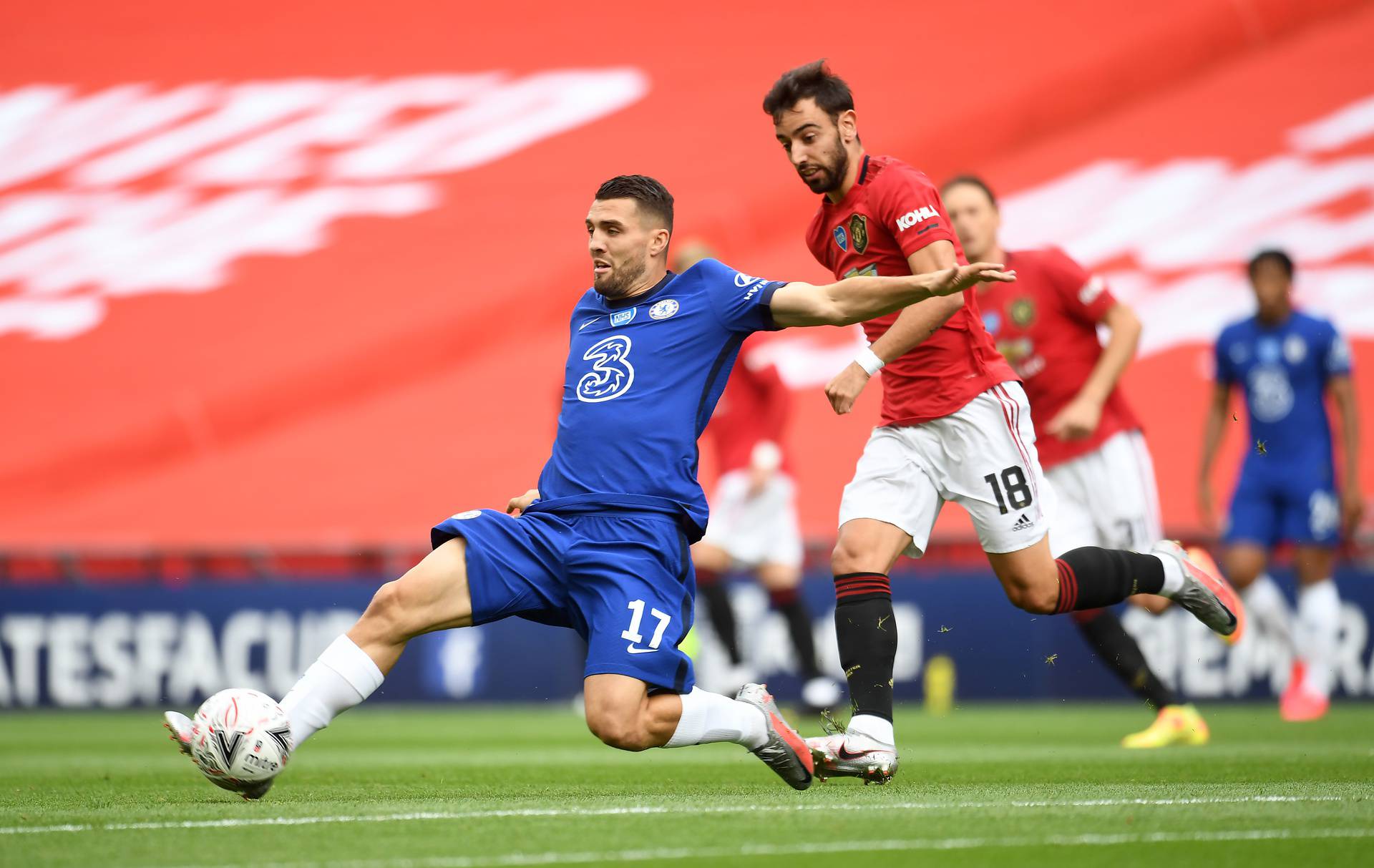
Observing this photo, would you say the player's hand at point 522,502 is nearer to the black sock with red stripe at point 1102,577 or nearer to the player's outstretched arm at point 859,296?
the player's outstretched arm at point 859,296

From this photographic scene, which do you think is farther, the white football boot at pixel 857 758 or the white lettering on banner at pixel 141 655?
the white lettering on banner at pixel 141 655

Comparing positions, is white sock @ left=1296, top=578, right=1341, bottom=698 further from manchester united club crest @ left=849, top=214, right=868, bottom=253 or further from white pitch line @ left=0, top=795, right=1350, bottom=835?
manchester united club crest @ left=849, top=214, right=868, bottom=253

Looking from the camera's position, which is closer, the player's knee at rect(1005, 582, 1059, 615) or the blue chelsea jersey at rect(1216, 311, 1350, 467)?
the player's knee at rect(1005, 582, 1059, 615)

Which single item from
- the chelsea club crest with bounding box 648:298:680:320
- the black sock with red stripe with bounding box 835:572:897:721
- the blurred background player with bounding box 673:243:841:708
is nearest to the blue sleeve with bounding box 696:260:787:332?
the chelsea club crest with bounding box 648:298:680:320

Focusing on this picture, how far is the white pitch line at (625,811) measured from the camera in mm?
4184

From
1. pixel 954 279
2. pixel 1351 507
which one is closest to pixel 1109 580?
pixel 954 279

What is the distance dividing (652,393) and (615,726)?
101 cm

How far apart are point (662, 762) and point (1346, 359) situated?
4.86 m

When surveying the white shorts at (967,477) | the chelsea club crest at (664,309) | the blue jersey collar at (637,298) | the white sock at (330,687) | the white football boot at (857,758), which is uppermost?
the blue jersey collar at (637,298)

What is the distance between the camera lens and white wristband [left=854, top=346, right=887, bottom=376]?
5188 mm

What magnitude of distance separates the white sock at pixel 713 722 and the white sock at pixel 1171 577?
76.2 inches

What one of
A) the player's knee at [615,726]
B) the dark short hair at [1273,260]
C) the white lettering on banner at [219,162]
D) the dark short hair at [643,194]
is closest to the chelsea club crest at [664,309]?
the dark short hair at [643,194]

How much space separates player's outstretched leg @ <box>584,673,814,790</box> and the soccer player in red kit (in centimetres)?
27

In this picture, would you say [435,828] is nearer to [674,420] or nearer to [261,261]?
[674,420]
